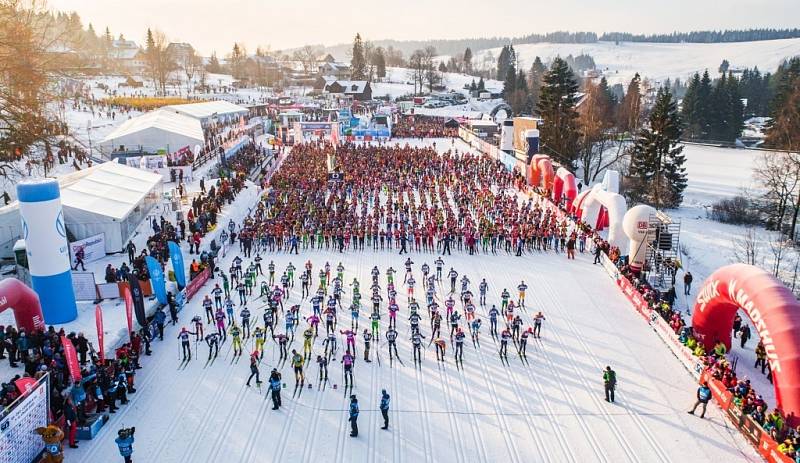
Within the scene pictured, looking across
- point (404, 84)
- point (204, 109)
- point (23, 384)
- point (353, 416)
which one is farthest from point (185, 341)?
point (404, 84)

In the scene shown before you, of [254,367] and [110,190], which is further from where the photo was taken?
[110,190]

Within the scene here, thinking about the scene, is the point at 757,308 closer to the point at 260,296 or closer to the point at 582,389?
the point at 582,389

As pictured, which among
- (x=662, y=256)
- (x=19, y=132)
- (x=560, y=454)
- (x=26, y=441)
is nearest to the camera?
(x=26, y=441)

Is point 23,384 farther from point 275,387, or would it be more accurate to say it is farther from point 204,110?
point 204,110

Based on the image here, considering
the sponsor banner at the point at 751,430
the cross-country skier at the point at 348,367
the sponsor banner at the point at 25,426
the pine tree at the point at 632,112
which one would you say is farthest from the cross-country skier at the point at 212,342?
the pine tree at the point at 632,112

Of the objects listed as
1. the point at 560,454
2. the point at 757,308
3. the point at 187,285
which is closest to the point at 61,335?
the point at 187,285

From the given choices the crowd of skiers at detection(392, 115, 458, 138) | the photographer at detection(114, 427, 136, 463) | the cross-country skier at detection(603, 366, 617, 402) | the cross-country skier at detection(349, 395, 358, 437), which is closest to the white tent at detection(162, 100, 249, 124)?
the crowd of skiers at detection(392, 115, 458, 138)

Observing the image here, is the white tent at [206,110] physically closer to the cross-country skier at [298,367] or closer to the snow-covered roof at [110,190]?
the snow-covered roof at [110,190]
